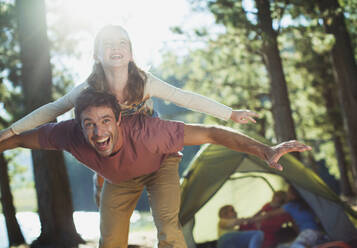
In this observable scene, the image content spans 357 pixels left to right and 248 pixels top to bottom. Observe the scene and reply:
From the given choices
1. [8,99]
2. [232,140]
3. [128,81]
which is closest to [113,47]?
[128,81]

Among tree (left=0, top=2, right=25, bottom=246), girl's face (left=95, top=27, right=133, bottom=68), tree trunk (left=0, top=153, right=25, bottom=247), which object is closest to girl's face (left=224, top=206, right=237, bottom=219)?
girl's face (left=95, top=27, right=133, bottom=68)

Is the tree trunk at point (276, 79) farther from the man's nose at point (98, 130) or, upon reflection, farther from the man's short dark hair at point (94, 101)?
Answer: the man's nose at point (98, 130)

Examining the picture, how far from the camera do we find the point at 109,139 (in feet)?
7.86

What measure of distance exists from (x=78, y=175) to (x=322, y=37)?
111 feet

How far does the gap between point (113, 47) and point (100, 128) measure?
1.90ft

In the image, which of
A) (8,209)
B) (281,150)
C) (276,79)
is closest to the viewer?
(281,150)

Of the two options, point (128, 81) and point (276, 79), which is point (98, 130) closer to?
point (128, 81)

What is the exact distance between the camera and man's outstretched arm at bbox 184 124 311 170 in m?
2.20

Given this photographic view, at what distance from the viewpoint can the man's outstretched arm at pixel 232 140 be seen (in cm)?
220

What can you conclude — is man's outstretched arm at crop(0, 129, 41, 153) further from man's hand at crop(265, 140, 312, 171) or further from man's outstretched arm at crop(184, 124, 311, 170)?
man's hand at crop(265, 140, 312, 171)

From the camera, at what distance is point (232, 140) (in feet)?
7.82

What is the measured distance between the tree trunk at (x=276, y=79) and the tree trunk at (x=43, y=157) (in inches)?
151

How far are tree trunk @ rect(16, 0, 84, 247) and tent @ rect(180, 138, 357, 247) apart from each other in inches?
73.3

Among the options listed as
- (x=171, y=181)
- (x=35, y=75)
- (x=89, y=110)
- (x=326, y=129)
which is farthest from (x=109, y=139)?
(x=326, y=129)
